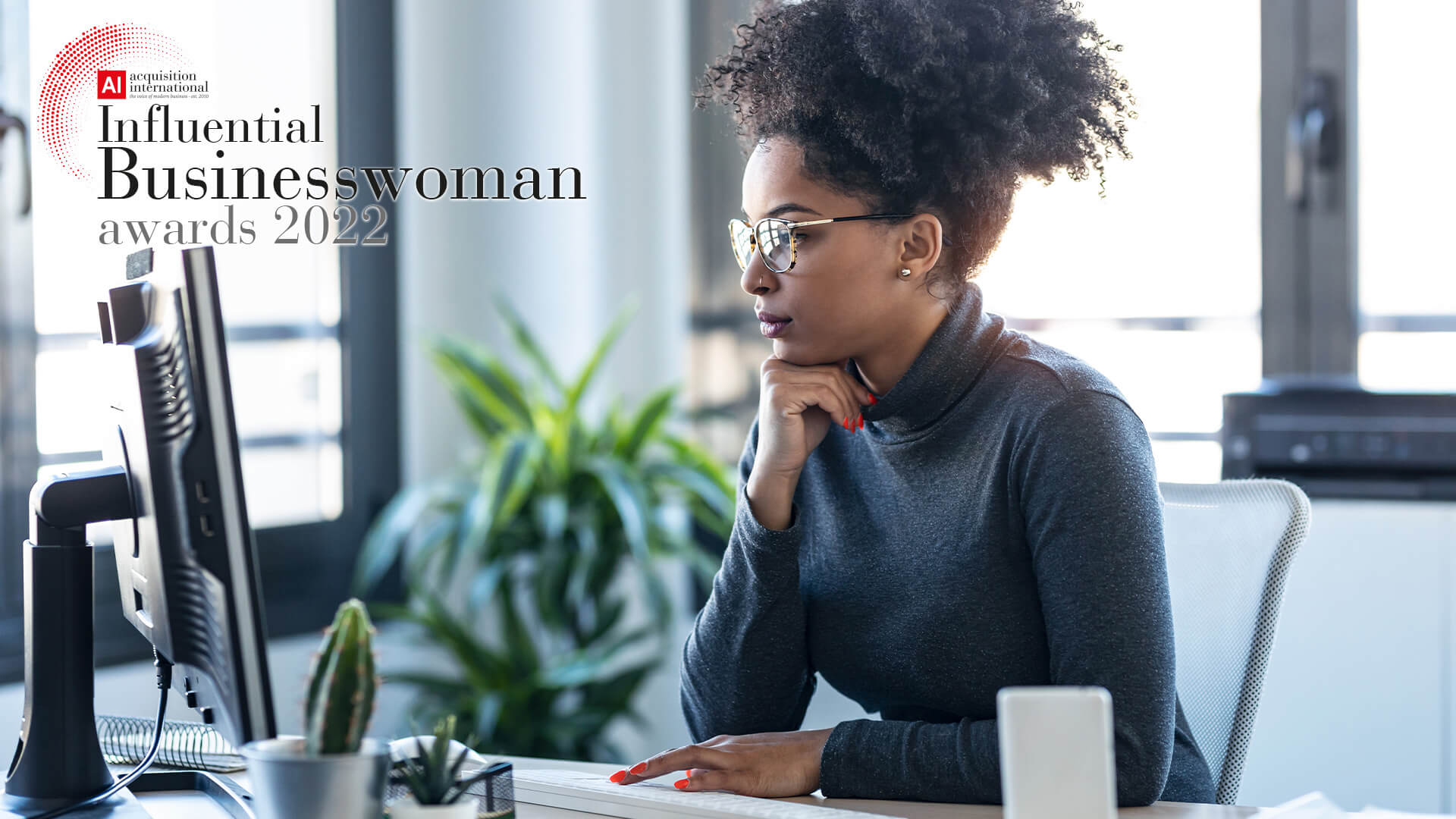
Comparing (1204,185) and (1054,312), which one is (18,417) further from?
(1204,185)

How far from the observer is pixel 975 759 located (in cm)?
119

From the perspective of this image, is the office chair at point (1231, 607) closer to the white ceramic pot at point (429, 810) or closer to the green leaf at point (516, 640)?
the white ceramic pot at point (429, 810)

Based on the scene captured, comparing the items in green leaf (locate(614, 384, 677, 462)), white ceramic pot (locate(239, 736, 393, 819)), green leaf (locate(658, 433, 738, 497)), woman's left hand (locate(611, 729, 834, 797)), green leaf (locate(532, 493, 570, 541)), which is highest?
green leaf (locate(614, 384, 677, 462))

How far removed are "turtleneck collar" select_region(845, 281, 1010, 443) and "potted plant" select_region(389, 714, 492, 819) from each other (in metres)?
0.64

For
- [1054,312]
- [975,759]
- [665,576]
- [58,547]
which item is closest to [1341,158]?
[1054,312]

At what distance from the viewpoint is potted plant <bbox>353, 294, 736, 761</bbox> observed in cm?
273

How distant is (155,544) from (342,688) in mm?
232

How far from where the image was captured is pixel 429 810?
35.5 inches

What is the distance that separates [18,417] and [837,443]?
158cm

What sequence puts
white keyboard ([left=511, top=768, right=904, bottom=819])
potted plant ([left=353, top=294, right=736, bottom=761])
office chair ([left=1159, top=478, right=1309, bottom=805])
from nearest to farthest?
white keyboard ([left=511, top=768, right=904, bottom=819]) → office chair ([left=1159, top=478, right=1309, bottom=805]) → potted plant ([left=353, top=294, right=736, bottom=761])

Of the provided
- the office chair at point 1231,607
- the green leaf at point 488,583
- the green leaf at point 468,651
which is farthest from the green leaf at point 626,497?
the office chair at point 1231,607

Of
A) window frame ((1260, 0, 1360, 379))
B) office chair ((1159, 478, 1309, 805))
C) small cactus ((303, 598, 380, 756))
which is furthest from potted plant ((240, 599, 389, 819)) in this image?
window frame ((1260, 0, 1360, 379))

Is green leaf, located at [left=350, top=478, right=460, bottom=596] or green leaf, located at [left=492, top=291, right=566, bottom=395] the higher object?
green leaf, located at [left=492, top=291, right=566, bottom=395]

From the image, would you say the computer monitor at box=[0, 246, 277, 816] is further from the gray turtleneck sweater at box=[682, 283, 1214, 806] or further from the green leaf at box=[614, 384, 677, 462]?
the green leaf at box=[614, 384, 677, 462]
